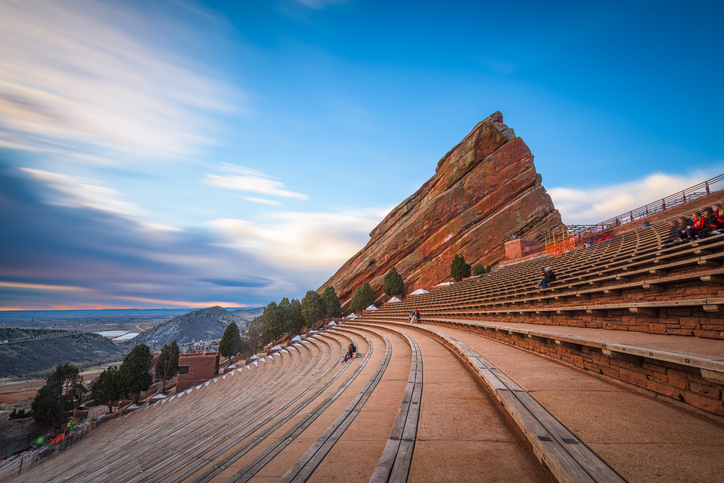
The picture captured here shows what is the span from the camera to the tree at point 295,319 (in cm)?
4882

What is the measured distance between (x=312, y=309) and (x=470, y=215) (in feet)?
102

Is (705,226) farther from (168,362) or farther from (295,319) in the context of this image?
(168,362)

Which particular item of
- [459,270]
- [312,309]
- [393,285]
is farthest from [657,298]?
[312,309]

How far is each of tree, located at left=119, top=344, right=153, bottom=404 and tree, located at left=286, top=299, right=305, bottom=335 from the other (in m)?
19.1

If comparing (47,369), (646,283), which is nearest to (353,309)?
(646,283)

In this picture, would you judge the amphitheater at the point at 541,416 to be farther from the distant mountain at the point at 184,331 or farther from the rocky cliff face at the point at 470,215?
the distant mountain at the point at 184,331

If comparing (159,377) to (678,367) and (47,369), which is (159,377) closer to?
(678,367)

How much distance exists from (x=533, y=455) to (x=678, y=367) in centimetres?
224

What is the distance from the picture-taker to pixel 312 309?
152 feet

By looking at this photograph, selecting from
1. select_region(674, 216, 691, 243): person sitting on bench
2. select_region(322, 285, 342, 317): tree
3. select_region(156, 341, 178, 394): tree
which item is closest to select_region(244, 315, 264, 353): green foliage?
select_region(156, 341, 178, 394): tree

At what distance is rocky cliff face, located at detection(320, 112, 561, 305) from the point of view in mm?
46250

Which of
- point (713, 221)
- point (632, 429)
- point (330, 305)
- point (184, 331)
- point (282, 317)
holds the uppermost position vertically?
point (713, 221)

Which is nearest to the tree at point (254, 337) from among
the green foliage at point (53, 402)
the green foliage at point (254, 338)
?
the green foliage at point (254, 338)

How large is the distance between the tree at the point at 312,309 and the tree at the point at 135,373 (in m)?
21.0
